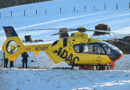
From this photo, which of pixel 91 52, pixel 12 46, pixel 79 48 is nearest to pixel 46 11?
pixel 12 46

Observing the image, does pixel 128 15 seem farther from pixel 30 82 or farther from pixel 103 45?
pixel 30 82

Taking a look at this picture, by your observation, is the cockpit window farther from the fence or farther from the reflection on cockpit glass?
the fence

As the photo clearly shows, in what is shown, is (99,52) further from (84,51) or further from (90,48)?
(84,51)

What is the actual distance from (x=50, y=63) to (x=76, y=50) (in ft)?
17.4

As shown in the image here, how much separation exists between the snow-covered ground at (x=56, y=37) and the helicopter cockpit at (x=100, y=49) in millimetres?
1309

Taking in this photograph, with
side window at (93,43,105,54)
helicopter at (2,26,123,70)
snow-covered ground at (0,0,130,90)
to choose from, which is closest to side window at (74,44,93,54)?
helicopter at (2,26,123,70)

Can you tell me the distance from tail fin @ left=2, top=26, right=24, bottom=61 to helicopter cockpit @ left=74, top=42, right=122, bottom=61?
3.97 metres

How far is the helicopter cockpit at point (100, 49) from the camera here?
669 inches

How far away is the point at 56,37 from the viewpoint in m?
30.3

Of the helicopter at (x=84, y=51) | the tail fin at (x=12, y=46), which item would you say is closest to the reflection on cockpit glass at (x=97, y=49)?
the helicopter at (x=84, y=51)

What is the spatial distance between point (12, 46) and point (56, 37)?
1215 centimetres

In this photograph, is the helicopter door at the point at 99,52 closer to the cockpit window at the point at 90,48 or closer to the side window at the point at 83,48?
the cockpit window at the point at 90,48

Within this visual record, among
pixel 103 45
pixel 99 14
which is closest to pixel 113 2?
pixel 99 14

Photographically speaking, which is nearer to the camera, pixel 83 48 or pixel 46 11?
pixel 83 48
